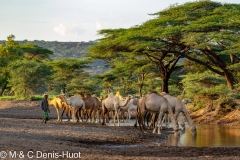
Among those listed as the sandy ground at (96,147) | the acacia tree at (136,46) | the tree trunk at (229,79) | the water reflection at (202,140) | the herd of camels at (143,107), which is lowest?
the water reflection at (202,140)

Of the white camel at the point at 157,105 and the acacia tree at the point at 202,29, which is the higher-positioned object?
the acacia tree at the point at 202,29

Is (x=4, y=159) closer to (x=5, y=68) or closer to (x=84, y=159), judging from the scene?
(x=84, y=159)

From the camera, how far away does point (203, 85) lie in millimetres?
35281

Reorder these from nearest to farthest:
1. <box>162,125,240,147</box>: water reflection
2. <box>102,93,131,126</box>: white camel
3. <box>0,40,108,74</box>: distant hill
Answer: <box>162,125,240,147</box>: water reflection
<box>102,93,131,126</box>: white camel
<box>0,40,108,74</box>: distant hill

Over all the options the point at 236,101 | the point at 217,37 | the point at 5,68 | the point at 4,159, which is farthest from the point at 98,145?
the point at 5,68

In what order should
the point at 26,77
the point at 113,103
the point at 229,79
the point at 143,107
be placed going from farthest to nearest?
the point at 26,77 → the point at 229,79 → the point at 113,103 → the point at 143,107

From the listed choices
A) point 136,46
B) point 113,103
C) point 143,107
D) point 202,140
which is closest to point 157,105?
point 143,107

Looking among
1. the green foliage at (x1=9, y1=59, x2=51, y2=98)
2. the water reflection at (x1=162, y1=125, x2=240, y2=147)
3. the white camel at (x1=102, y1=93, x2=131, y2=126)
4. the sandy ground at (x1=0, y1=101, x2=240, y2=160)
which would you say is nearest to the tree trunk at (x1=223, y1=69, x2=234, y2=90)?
the white camel at (x1=102, y1=93, x2=131, y2=126)

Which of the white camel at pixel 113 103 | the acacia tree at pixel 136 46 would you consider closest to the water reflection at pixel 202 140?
the white camel at pixel 113 103

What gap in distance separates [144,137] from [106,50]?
47.9 feet

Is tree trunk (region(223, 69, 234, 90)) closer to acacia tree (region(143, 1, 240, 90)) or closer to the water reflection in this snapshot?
acacia tree (region(143, 1, 240, 90))

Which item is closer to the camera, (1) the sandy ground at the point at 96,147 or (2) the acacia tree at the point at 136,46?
(1) the sandy ground at the point at 96,147

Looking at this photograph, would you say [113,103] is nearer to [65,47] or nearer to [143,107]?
[143,107]

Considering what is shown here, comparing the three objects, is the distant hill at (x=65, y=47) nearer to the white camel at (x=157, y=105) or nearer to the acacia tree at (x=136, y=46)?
the acacia tree at (x=136, y=46)
